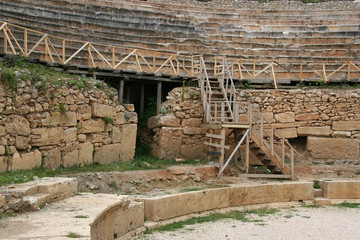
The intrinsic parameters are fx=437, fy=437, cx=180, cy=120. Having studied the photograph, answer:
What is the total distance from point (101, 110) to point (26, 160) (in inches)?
120

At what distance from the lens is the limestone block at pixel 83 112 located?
12.1 metres

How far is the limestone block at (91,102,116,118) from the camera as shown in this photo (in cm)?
1257

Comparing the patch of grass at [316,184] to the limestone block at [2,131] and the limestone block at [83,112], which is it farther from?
the limestone block at [2,131]

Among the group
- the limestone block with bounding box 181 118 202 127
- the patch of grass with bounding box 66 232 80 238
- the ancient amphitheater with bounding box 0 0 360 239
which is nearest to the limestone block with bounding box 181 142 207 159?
the ancient amphitheater with bounding box 0 0 360 239

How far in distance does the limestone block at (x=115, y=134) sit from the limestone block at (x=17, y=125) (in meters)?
3.16

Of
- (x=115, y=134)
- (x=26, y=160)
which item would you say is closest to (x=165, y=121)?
(x=115, y=134)

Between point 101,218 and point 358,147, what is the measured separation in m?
11.8

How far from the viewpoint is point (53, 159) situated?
439 inches

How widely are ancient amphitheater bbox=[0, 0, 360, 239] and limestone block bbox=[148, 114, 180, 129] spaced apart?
0.13ft

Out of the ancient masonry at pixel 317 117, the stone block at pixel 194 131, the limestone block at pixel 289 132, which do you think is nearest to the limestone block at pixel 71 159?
the stone block at pixel 194 131

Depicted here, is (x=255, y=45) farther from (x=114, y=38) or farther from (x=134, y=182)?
(x=134, y=182)

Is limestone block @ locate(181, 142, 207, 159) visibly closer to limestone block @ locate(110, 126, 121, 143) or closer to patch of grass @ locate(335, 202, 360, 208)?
limestone block @ locate(110, 126, 121, 143)

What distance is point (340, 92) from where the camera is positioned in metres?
16.5

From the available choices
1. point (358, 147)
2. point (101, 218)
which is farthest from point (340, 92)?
point (101, 218)
